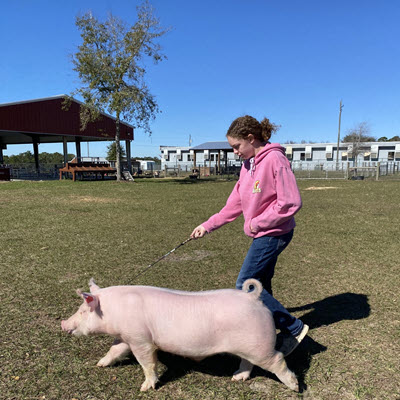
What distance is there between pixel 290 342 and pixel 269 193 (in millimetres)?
1292

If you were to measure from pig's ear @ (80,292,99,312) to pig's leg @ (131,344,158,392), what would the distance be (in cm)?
42

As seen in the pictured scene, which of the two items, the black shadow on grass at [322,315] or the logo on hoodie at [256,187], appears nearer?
the logo on hoodie at [256,187]

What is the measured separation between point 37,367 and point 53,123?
98.4ft

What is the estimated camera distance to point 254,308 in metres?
2.41

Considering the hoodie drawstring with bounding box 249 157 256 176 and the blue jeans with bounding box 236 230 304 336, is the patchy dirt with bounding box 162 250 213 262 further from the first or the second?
the hoodie drawstring with bounding box 249 157 256 176

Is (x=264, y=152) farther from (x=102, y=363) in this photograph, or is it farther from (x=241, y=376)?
(x=102, y=363)

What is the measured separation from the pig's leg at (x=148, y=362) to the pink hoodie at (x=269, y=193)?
3.89 feet

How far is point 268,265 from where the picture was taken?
2855 mm

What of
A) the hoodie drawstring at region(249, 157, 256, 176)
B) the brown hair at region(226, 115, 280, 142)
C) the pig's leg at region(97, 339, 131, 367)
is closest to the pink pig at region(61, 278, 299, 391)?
the pig's leg at region(97, 339, 131, 367)

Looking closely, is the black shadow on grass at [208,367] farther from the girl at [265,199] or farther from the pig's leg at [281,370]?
the girl at [265,199]

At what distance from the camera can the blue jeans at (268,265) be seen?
108 inches

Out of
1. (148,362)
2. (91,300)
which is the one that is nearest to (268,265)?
(148,362)

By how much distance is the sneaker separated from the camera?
283 centimetres

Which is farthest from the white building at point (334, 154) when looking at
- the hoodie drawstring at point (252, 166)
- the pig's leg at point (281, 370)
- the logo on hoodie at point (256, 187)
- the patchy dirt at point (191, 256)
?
the pig's leg at point (281, 370)
